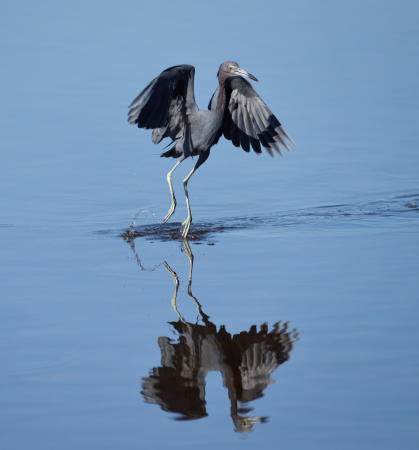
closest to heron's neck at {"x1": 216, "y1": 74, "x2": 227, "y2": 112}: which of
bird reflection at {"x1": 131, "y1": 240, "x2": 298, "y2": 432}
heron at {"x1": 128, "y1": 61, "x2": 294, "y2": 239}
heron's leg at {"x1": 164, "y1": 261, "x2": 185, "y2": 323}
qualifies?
heron at {"x1": 128, "y1": 61, "x2": 294, "y2": 239}

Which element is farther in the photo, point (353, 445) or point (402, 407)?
point (402, 407)

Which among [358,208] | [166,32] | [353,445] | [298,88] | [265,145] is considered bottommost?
[353,445]

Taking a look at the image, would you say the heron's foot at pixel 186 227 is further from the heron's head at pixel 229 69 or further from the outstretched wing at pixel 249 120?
the heron's head at pixel 229 69

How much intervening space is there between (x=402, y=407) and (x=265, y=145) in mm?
5409

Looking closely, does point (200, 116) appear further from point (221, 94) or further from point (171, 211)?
point (171, 211)

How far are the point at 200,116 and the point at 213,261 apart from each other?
1943 mm

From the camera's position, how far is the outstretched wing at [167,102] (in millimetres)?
9492

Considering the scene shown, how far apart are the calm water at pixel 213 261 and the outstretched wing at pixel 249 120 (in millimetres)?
558

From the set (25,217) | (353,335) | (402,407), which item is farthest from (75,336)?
(25,217)

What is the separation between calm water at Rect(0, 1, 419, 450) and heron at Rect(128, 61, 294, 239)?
567 mm

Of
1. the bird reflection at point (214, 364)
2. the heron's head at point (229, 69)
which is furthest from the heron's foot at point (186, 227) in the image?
the bird reflection at point (214, 364)

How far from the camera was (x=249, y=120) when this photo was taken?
10.6 m

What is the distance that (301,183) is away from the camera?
11492 mm

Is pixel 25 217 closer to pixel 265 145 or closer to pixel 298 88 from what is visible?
pixel 265 145
